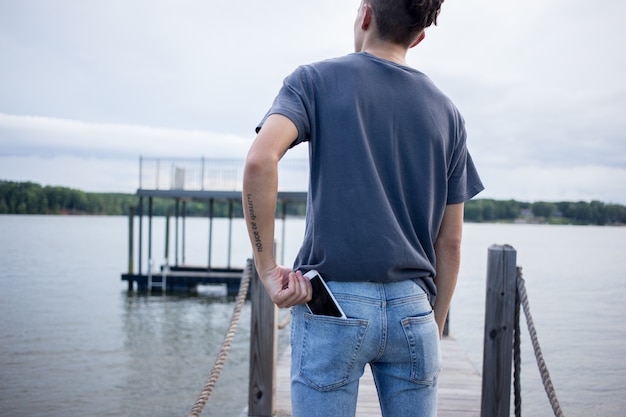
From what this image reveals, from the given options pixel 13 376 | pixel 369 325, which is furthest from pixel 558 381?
pixel 369 325

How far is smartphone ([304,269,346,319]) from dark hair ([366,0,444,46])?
66cm

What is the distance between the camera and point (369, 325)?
1287 millimetres

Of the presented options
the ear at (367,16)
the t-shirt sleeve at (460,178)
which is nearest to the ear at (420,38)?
the ear at (367,16)

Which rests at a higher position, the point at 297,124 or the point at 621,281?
the point at 297,124

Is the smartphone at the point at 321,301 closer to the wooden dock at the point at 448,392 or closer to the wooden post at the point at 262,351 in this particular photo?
the wooden post at the point at 262,351

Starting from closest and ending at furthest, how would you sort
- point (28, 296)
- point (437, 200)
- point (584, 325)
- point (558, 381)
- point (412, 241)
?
point (412, 241), point (437, 200), point (558, 381), point (584, 325), point (28, 296)

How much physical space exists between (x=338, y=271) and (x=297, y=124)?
0.37 metres

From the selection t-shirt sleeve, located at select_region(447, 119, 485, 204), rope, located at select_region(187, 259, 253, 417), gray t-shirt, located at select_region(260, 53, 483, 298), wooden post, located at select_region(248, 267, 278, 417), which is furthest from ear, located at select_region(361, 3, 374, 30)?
wooden post, located at select_region(248, 267, 278, 417)

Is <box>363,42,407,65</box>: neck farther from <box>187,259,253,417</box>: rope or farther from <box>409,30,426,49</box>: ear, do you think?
<box>187,259,253,417</box>: rope

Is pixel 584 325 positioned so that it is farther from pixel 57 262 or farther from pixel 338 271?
pixel 57 262

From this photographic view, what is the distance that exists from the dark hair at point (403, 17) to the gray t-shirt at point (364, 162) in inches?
3.9

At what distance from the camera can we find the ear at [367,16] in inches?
55.4

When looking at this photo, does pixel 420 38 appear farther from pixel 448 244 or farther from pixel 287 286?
pixel 287 286

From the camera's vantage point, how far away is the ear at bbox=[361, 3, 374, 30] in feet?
4.61
